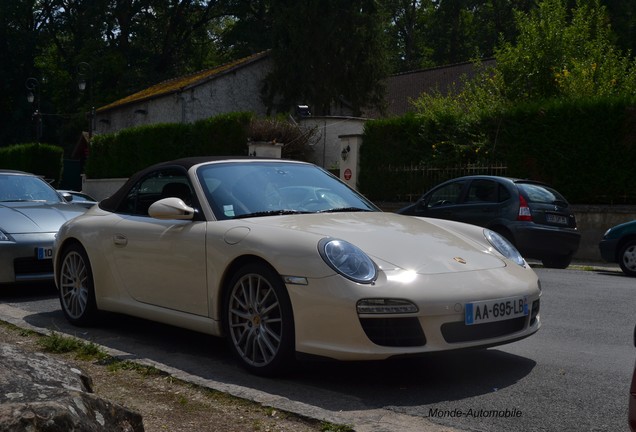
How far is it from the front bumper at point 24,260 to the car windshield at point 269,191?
142 inches

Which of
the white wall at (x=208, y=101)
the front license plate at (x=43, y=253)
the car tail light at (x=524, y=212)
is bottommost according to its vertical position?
the front license plate at (x=43, y=253)

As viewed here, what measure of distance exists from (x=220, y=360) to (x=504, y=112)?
48.4 ft

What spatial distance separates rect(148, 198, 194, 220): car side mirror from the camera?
5906 millimetres

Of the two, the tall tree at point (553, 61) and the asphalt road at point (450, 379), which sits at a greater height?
the tall tree at point (553, 61)

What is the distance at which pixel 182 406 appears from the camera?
463 centimetres

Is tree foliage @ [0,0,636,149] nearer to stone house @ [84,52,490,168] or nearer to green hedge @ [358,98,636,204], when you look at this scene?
stone house @ [84,52,490,168]

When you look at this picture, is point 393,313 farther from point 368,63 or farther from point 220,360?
point 368,63

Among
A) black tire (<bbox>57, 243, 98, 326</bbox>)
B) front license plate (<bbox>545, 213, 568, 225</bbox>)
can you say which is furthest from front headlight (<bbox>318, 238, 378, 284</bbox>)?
front license plate (<bbox>545, 213, 568, 225</bbox>)

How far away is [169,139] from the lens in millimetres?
29375

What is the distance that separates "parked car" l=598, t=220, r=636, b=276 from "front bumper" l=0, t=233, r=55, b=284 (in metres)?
8.77

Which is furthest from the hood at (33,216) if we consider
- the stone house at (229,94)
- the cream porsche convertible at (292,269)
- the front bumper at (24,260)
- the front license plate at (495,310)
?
the stone house at (229,94)

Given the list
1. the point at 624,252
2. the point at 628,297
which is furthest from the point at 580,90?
the point at 628,297

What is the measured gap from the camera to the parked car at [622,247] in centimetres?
1330

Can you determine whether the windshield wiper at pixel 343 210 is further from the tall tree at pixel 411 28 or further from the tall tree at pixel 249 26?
the tall tree at pixel 411 28
